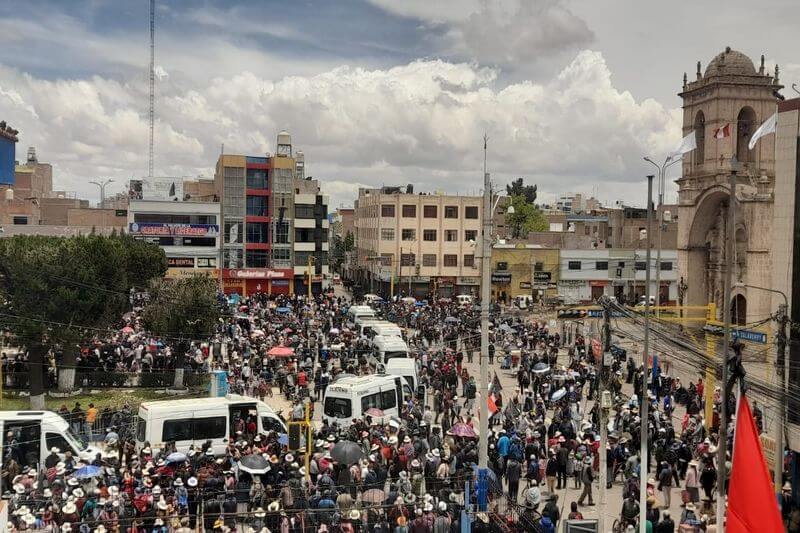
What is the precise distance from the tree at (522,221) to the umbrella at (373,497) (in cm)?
8388

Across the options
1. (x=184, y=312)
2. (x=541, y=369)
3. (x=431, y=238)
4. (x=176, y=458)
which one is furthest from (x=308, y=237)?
(x=176, y=458)

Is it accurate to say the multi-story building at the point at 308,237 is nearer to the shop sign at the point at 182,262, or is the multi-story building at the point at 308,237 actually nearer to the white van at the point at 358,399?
the shop sign at the point at 182,262

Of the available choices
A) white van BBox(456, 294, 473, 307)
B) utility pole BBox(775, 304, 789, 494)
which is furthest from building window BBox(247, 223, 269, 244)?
utility pole BBox(775, 304, 789, 494)

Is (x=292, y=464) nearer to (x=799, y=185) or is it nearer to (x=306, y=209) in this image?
(x=799, y=185)

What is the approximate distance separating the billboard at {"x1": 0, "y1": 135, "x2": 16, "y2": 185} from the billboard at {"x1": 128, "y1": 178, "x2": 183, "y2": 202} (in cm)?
3067

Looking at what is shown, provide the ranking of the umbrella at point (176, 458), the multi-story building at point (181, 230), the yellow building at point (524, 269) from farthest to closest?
the yellow building at point (524, 269) → the multi-story building at point (181, 230) → the umbrella at point (176, 458)

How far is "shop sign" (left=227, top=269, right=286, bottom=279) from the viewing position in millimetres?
69250

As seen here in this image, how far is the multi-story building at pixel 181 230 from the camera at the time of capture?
67312mm

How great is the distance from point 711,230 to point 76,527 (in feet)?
152

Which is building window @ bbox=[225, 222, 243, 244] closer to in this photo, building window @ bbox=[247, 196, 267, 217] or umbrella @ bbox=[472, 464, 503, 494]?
building window @ bbox=[247, 196, 267, 217]

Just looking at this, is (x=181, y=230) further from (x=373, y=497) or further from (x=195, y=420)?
(x=373, y=497)

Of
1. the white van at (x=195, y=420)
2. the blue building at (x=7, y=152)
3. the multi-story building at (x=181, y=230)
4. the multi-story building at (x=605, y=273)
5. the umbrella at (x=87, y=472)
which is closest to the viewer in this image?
the umbrella at (x=87, y=472)

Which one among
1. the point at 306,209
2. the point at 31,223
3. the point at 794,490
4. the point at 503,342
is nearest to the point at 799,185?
the point at 794,490

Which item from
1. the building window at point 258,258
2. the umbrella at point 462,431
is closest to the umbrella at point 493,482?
the umbrella at point 462,431
